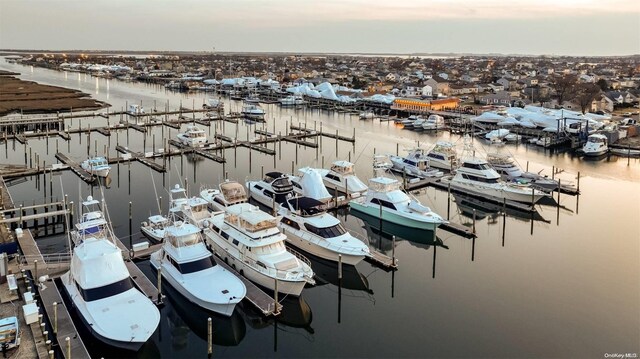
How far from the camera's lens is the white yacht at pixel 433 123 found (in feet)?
141

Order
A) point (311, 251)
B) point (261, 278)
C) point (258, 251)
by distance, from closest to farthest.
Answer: point (261, 278) → point (258, 251) → point (311, 251)

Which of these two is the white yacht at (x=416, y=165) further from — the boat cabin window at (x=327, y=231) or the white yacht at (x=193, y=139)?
the white yacht at (x=193, y=139)

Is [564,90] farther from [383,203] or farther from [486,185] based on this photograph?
[383,203]

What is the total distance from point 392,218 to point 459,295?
560cm

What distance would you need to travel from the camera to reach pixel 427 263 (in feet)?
51.7

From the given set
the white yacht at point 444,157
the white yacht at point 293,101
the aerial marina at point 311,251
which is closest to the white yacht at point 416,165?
the aerial marina at point 311,251

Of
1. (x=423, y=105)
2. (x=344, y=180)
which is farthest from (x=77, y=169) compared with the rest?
(x=423, y=105)

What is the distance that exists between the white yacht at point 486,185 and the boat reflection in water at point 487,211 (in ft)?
1.44

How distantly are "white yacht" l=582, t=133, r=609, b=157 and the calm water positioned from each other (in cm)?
834

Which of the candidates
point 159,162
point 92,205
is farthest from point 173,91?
point 92,205

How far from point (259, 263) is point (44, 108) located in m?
42.7

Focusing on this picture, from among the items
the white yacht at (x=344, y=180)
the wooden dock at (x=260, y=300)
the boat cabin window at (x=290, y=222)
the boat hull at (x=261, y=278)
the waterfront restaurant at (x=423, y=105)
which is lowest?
the wooden dock at (x=260, y=300)

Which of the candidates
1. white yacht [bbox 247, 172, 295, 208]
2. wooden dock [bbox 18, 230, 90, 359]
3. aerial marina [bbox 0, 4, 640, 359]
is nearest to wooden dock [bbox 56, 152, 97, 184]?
aerial marina [bbox 0, 4, 640, 359]

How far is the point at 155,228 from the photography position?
16.6 m
